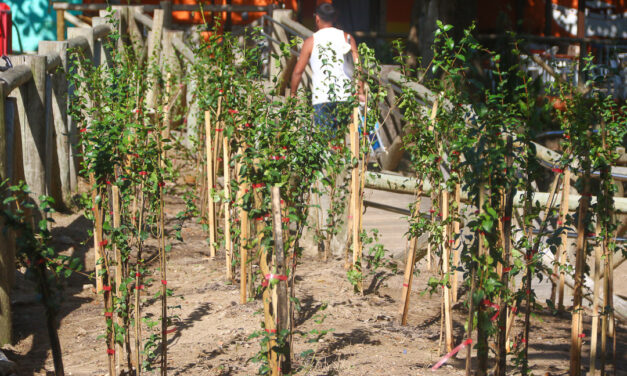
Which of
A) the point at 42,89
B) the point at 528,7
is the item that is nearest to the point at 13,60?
the point at 42,89

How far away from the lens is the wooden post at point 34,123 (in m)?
6.28

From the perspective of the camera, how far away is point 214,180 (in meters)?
6.45

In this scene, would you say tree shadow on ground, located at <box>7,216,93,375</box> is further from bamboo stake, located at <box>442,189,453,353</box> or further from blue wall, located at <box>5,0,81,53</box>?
blue wall, located at <box>5,0,81,53</box>

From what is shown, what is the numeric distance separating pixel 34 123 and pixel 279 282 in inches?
152

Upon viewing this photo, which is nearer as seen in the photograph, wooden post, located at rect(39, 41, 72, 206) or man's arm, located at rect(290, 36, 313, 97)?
man's arm, located at rect(290, 36, 313, 97)

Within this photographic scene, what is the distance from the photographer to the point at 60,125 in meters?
7.35

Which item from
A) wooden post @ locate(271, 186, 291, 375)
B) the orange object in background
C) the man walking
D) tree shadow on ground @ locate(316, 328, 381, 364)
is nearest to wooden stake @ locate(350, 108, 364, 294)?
tree shadow on ground @ locate(316, 328, 381, 364)

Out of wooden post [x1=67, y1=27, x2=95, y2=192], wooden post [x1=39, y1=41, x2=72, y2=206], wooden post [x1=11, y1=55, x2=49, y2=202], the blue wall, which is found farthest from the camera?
the blue wall

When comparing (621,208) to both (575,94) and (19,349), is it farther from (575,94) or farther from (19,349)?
(19,349)

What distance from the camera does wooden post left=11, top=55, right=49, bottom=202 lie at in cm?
628

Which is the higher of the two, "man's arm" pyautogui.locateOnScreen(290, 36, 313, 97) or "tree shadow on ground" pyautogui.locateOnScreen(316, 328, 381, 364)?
"man's arm" pyautogui.locateOnScreen(290, 36, 313, 97)

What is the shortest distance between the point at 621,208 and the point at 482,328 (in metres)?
2.75

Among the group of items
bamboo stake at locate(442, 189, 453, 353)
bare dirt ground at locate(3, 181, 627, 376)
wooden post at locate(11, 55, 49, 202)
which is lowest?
bare dirt ground at locate(3, 181, 627, 376)

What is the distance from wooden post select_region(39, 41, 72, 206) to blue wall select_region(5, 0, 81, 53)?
830 centimetres
